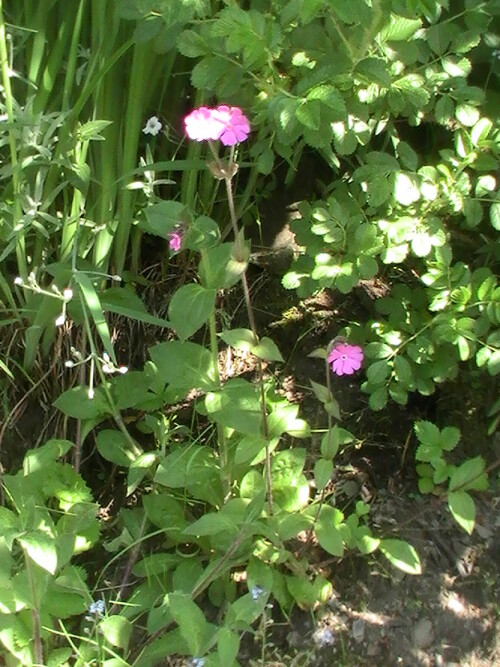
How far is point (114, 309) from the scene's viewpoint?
1.44 metres

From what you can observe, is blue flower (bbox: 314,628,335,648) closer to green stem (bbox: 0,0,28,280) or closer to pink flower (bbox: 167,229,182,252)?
pink flower (bbox: 167,229,182,252)

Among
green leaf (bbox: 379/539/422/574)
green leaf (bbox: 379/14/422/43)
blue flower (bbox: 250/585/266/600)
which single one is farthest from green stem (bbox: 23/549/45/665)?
green leaf (bbox: 379/14/422/43)

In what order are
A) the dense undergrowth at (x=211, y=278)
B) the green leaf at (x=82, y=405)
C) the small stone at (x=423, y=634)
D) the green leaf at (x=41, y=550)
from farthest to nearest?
1. the green leaf at (x=82, y=405)
2. the small stone at (x=423, y=634)
3. the dense undergrowth at (x=211, y=278)
4. the green leaf at (x=41, y=550)

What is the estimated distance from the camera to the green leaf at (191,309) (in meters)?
1.14

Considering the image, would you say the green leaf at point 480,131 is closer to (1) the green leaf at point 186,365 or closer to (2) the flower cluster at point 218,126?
(2) the flower cluster at point 218,126

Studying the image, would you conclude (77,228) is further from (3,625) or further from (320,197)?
(3,625)

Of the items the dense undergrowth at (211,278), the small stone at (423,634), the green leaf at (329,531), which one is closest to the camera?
the dense undergrowth at (211,278)

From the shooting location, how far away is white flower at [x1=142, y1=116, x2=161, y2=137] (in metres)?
1.51

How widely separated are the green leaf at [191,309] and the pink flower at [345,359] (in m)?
0.30

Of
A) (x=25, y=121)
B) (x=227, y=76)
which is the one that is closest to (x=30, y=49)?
(x=25, y=121)

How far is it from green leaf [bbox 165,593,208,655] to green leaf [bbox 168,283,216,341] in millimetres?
365

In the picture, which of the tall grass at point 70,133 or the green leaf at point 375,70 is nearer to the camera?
the green leaf at point 375,70

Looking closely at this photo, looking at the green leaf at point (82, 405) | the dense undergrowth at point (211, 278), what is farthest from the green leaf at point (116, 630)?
the green leaf at point (82, 405)

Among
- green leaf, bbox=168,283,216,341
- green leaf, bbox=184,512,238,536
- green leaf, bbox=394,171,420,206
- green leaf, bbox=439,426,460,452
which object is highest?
green leaf, bbox=394,171,420,206
